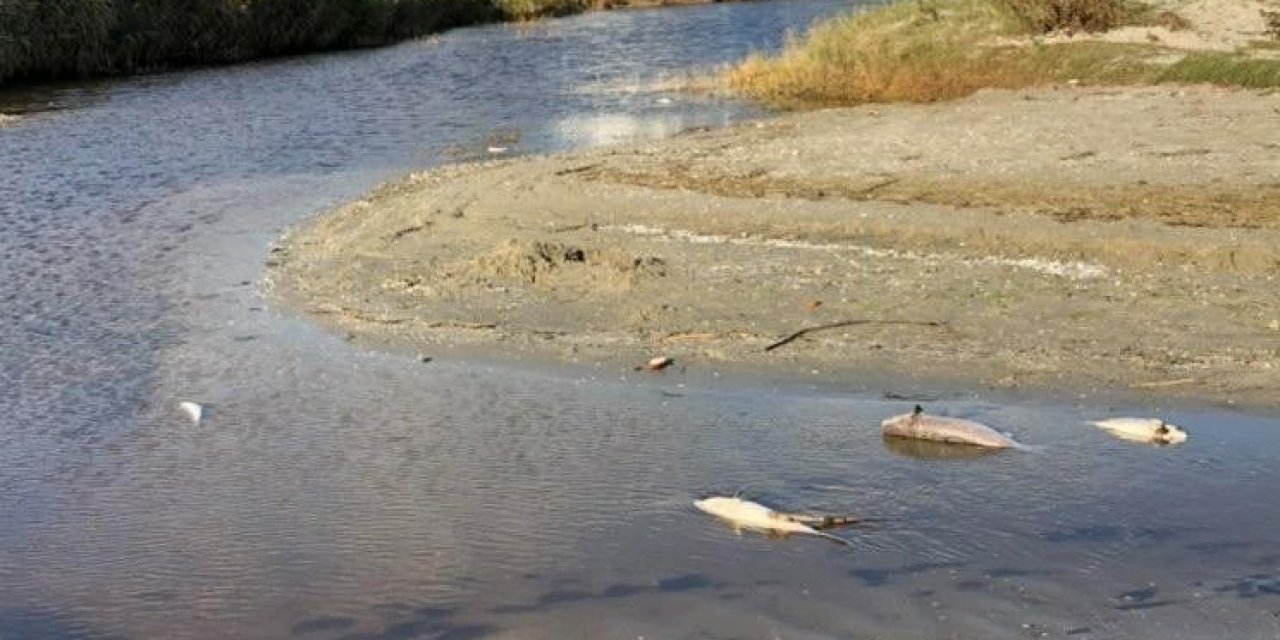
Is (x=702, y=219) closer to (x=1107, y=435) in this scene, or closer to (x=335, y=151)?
(x=1107, y=435)

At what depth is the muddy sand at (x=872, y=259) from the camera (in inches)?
412

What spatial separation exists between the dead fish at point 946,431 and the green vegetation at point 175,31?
111ft

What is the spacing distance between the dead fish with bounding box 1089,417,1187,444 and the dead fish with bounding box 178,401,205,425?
5371mm

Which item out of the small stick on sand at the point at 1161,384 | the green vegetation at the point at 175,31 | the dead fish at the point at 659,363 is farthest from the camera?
the green vegetation at the point at 175,31

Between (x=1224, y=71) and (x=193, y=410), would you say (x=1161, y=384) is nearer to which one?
(x=193, y=410)

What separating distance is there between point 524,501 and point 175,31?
38.7m

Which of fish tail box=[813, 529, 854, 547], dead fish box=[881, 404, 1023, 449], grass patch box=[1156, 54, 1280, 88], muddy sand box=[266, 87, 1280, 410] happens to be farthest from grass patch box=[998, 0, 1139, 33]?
fish tail box=[813, 529, 854, 547]

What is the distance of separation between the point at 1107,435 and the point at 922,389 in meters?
1.38

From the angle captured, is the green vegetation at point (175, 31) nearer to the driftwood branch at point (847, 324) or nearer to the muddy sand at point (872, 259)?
the muddy sand at point (872, 259)

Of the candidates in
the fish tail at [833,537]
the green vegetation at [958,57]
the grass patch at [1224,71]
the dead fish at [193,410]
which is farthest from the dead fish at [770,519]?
the green vegetation at [958,57]

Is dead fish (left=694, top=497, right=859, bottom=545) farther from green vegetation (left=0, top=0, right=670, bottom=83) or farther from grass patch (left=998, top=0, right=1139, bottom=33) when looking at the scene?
green vegetation (left=0, top=0, right=670, bottom=83)

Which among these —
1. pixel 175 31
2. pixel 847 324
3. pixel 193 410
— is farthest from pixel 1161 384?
pixel 175 31

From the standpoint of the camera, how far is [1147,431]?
336 inches

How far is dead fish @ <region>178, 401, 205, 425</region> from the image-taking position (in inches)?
399
